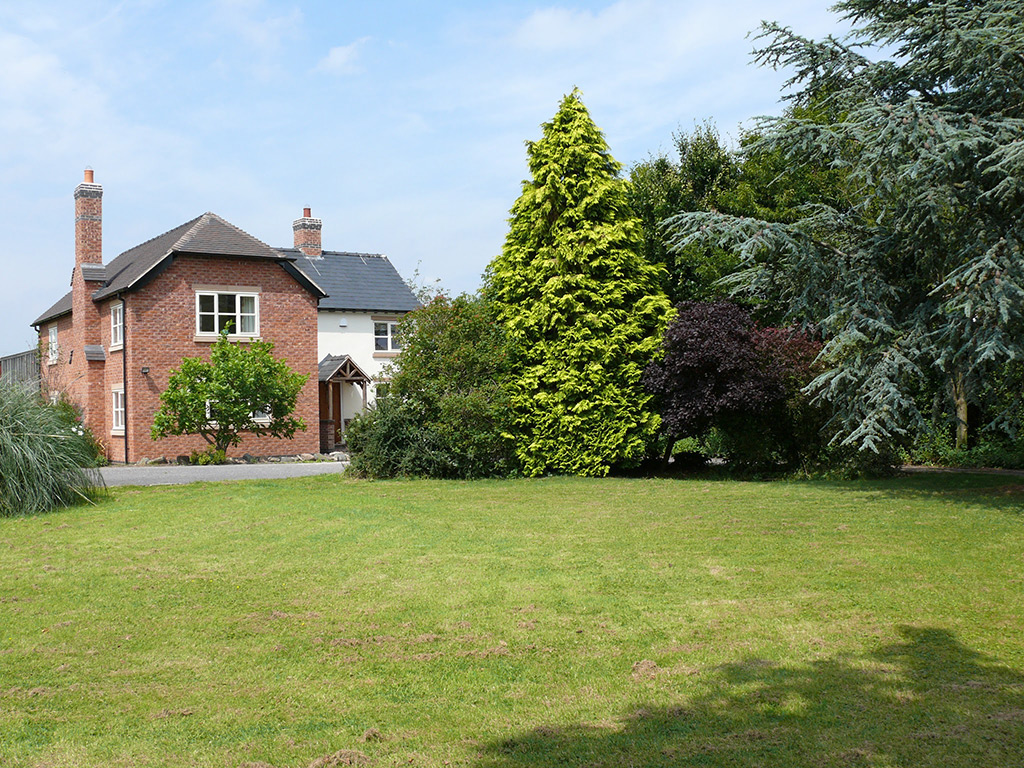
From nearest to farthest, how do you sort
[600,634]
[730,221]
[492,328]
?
[600,634] < [730,221] < [492,328]

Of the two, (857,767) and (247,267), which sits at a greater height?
(247,267)

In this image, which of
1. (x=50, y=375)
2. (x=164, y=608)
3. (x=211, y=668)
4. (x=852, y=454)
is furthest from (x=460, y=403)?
(x=50, y=375)

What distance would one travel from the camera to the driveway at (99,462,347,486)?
19641 millimetres

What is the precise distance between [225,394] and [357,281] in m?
12.1

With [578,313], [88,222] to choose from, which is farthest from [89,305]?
[578,313]

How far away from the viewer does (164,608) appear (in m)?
7.32

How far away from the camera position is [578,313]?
18625 millimetres

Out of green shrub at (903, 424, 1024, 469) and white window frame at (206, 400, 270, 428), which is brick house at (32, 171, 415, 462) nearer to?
white window frame at (206, 400, 270, 428)

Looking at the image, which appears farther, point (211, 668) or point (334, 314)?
point (334, 314)

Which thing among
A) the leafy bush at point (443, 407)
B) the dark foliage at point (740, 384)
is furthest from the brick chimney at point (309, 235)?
the dark foliage at point (740, 384)

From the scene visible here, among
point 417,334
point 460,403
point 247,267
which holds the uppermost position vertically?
point 247,267

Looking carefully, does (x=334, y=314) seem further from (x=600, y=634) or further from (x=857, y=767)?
(x=857, y=767)

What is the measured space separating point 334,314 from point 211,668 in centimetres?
2908

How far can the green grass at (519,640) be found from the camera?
4.46 m
